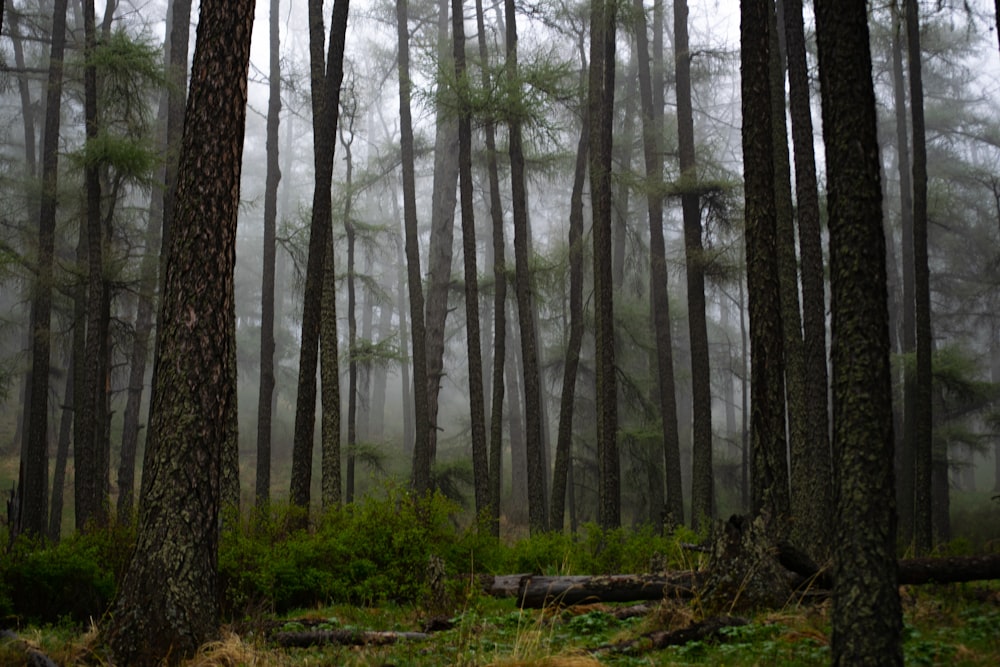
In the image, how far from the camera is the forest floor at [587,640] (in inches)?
218

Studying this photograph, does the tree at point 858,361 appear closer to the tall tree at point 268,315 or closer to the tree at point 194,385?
the tree at point 194,385

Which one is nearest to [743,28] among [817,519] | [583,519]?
[817,519]

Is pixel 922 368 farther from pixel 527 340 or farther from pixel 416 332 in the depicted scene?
pixel 416 332

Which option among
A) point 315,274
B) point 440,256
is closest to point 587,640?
point 315,274

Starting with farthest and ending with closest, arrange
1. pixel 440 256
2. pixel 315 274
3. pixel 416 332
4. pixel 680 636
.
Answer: pixel 440 256 < pixel 416 332 < pixel 315 274 < pixel 680 636

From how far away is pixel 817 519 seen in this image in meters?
11.7

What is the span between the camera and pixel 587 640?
6.50 m

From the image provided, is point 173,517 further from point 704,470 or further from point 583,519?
point 583,519

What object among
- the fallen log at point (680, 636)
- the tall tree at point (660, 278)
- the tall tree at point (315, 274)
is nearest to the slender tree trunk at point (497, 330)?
the tall tree at point (660, 278)

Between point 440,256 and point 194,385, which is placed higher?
point 440,256

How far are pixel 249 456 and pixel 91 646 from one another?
2900cm

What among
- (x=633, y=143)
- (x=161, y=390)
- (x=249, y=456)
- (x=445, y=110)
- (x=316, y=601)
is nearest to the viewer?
(x=161, y=390)

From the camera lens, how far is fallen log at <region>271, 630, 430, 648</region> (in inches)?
274

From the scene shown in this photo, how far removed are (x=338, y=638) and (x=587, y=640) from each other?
2.16 m
